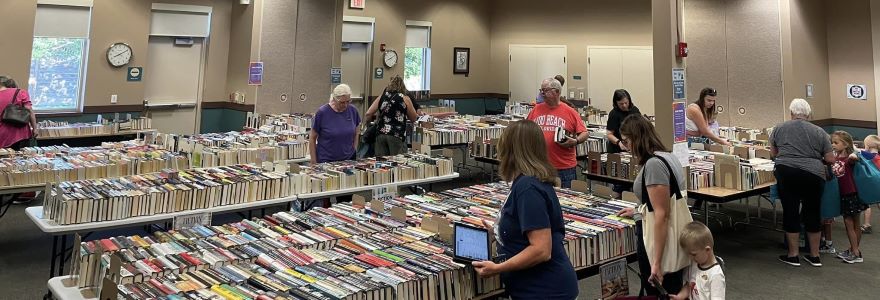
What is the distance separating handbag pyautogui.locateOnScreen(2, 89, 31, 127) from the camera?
6.73 metres

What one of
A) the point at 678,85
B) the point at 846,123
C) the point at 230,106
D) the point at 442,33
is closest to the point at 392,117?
the point at 678,85

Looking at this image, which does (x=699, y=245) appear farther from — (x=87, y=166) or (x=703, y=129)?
(x=87, y=166)

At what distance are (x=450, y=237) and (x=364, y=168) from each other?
2.39 metres

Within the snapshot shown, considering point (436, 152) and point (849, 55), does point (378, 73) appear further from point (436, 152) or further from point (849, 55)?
point (849, 55)

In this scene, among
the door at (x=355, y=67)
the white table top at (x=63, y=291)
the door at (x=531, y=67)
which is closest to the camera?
the white table top at (x=63, y=291)

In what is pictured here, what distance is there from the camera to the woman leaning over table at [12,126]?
680 centimetres

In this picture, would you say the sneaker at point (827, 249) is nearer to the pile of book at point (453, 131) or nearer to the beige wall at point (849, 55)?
the pile of book at point (453, 131)

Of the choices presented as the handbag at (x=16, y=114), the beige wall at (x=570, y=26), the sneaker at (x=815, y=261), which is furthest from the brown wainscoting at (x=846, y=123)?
the handbag at (x=16, y=114)

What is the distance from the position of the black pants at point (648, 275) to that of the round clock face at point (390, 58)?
10379mm

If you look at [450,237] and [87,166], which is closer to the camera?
[450,237]

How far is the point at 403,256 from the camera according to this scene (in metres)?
2.99

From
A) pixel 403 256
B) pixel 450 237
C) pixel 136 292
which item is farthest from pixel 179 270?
pixel 450 237

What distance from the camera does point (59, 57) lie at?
9.32m

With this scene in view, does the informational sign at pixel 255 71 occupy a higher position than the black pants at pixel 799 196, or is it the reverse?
the informational sign at pixel 255 71
